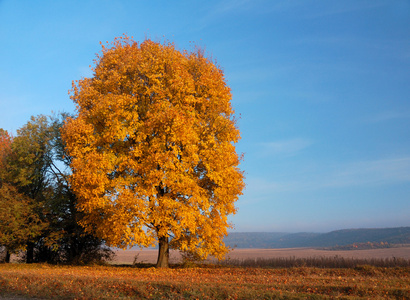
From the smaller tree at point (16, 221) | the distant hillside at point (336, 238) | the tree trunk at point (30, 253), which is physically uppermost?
the smaller tree at point (16, 221)

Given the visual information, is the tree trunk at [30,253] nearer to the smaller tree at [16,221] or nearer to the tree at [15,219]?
the tree at [15,219]

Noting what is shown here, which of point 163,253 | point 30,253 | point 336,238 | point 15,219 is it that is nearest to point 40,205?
point 15,219

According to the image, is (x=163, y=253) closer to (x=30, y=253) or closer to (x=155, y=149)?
(x=155, y=149)

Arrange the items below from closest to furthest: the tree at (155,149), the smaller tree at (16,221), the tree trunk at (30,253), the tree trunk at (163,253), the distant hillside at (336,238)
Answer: the tree at (155,149)
the tree trunk at (163,253)
the smaller tree at (16,221)
the tree trunk at (30,253)
the distant hillside at (336,238)

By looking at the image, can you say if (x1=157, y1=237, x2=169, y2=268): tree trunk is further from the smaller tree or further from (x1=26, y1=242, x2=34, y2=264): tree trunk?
(x1=26, y1=242, x2=34, y2=264): tree trunk

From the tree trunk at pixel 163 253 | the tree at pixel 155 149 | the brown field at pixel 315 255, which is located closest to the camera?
the tree at pixel 155 149

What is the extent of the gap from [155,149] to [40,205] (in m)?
11.9

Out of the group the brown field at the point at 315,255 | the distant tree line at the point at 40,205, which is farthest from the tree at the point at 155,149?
the brown field at the point at 315,255

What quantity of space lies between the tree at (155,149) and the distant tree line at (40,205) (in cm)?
465

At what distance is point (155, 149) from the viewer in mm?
20297

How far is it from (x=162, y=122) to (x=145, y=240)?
673cm

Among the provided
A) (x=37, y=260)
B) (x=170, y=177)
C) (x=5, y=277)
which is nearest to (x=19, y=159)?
(x=37, y=260)

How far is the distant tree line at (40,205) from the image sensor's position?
24859 millimetres

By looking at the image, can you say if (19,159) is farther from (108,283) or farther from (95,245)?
(108,283)
